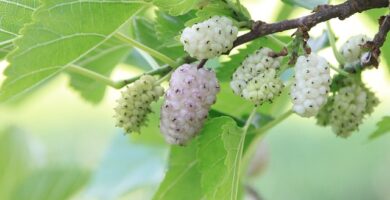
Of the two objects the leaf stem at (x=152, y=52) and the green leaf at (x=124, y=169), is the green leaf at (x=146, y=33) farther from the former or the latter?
the green leaf at (x=124, y=169)

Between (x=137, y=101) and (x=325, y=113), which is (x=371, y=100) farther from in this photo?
(x=137, y=101)

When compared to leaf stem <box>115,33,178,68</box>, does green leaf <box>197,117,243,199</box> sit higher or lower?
lower

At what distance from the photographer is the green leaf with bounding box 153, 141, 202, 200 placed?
4.72ft

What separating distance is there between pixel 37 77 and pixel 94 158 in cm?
157

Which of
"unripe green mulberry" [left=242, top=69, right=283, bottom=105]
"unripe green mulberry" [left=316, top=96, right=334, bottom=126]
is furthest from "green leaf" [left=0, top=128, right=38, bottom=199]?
"unripe green mulberry" [left=242, top=69, right=283, bottom=105]

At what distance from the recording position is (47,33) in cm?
114

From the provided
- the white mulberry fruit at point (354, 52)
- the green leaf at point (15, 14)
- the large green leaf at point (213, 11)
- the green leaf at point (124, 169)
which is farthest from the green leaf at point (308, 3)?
the green leaf at point (124, 169)

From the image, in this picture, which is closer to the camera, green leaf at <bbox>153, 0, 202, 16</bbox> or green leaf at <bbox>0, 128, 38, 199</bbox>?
green leaf at <bbox>153, 0, 202, 16</bbox>

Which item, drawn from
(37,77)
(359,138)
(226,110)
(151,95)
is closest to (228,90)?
(226,110)

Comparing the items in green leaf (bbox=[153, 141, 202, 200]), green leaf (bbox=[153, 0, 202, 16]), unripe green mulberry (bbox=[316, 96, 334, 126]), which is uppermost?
green leaf (bbox=[153, 0, 202, 16])

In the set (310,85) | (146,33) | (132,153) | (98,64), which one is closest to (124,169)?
(132,153)

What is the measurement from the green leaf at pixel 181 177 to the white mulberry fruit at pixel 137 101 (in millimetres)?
169

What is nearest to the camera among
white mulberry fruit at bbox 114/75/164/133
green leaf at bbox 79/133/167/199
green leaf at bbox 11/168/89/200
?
white mulberry fruit at bbox 114/75/164/133

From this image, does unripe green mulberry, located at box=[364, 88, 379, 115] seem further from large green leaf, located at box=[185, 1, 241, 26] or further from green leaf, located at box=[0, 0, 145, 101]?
green leaf, located at box=[0, 0, 145, 101]
